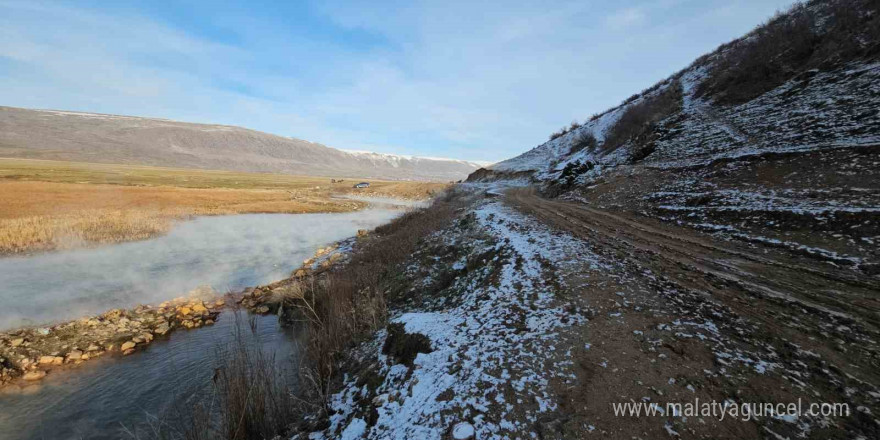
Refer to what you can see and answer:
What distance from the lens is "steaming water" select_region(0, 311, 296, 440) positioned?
6969mm

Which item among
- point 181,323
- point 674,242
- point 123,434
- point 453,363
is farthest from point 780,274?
point 181,323

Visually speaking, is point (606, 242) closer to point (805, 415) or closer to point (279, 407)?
point (805, 415)

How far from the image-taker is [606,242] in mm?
9484

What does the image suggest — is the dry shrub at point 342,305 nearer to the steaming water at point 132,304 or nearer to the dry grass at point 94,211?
the steaming water at point 132,304

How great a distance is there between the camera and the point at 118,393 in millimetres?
8102

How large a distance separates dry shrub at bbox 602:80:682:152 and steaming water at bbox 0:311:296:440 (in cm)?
3075

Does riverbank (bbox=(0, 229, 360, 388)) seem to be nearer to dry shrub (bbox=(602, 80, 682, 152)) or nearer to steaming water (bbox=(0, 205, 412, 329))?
steaming water (bbox=(0, 205, 412, 329))

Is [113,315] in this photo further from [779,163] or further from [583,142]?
[583,142]

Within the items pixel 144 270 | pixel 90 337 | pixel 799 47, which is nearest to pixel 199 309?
pixel 90 337

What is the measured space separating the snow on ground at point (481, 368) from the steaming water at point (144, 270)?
513 inches

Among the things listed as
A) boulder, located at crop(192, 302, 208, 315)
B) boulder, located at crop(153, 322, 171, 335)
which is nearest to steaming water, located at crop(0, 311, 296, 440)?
boulder, located at crop(153, 322, 171, 335)

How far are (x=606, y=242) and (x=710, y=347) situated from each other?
537cm

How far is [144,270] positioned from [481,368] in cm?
2080

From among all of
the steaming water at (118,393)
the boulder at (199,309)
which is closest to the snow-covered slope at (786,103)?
the steaming water at (118,393)
